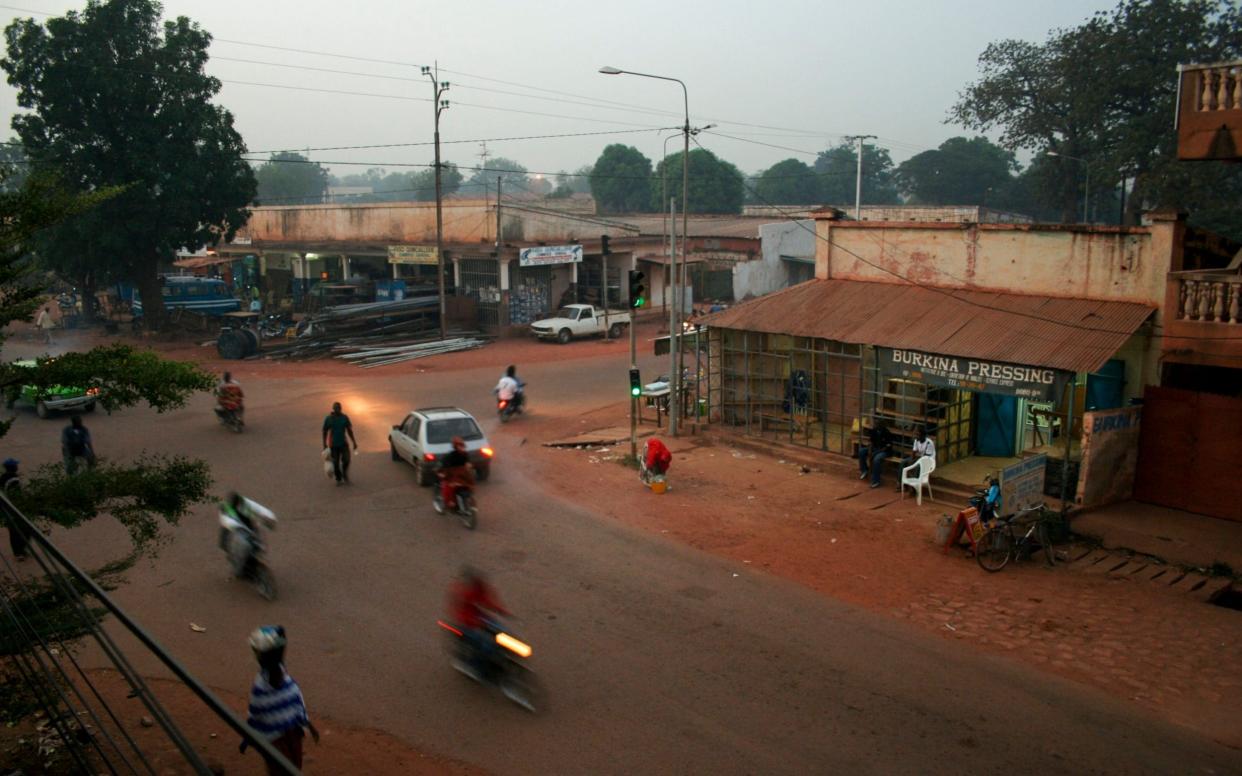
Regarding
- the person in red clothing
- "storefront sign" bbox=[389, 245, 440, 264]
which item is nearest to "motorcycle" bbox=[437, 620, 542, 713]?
the person in red clothing

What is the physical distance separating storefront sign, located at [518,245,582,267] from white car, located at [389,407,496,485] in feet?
74.8

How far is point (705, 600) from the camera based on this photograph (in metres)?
12.0

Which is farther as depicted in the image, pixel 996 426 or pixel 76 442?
pixel 996 426

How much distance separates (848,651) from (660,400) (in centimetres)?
1357

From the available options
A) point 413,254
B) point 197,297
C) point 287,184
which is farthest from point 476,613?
point 287,184

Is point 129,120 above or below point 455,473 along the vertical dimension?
above

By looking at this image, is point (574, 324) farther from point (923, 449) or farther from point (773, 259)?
point (923, 449)

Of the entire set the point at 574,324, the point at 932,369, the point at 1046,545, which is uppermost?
the point at 932,369

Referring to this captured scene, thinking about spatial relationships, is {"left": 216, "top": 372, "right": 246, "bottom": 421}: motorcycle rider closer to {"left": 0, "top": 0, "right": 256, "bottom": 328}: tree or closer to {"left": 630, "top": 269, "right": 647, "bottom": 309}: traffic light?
{"left": 630, "top": 269, "right": 647, "bottom": 309}: traffic light

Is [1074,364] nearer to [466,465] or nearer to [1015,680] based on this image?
[1015,680]

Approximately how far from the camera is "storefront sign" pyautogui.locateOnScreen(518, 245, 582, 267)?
40531 millimetres

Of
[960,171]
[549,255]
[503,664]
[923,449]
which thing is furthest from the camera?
[960,171]

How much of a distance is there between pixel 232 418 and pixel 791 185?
89808 millimetres

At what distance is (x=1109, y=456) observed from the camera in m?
15.3
